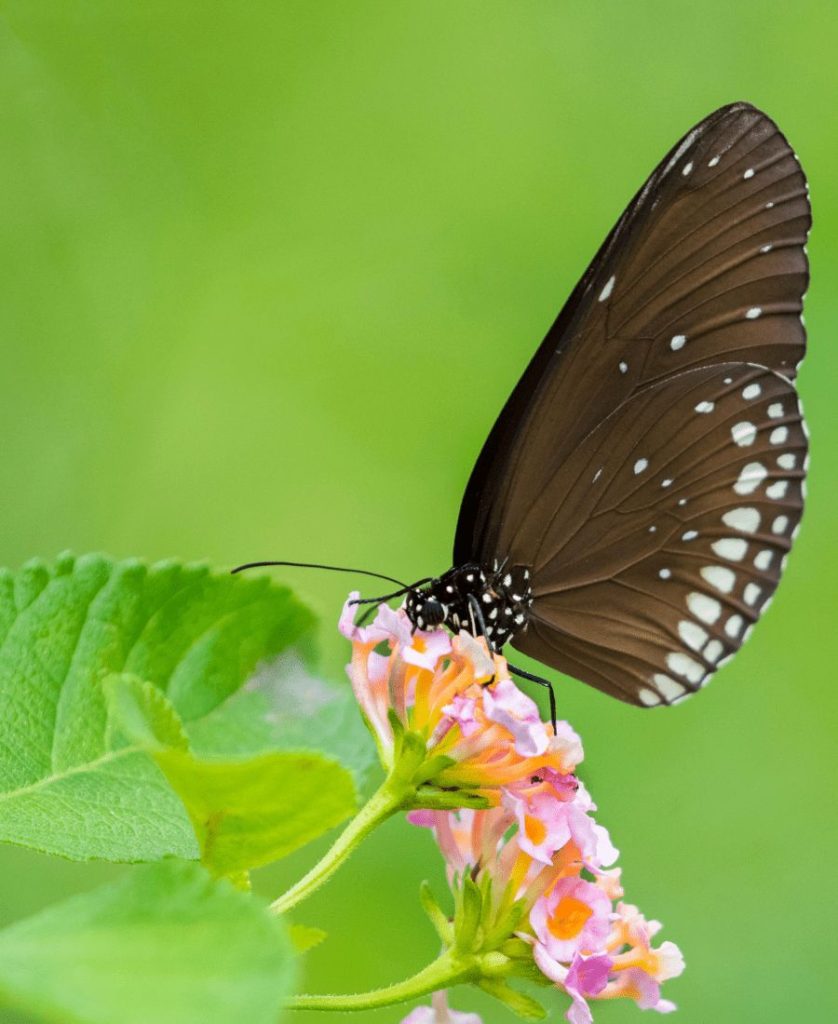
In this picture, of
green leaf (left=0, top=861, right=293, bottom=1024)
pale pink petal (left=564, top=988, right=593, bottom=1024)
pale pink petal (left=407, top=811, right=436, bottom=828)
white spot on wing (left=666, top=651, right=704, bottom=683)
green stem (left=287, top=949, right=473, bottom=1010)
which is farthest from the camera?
white spot on wing (left=666, top=651, right=704, bottom=683)

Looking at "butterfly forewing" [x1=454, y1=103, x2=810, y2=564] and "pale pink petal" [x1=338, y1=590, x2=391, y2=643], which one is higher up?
"butterfly forewing" [x1=454, y1=103, x2=810, y2=564]

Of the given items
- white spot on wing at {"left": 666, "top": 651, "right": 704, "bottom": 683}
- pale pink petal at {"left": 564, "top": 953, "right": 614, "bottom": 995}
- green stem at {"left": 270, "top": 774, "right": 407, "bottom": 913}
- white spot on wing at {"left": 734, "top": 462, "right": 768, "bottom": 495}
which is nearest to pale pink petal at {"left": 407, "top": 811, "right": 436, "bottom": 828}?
green stem at {"left": 270, "top": 774, "right": 407, "bottom": 913}

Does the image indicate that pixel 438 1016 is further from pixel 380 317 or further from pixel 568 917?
pixel 380 317

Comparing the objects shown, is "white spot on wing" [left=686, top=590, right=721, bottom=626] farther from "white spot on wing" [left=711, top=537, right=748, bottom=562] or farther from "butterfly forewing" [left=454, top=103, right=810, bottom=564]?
"butterfly forewing" [left=454, top=103, right=810, bottom=564]

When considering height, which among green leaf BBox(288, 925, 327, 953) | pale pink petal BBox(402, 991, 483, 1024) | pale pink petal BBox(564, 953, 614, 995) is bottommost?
pale pink petal BBox(402, 991, 483, 1024)

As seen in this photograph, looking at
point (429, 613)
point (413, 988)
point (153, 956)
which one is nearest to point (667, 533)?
point (429, 613)

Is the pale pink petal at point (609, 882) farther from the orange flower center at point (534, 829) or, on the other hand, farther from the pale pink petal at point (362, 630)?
the pale pink petal at point (362, 630)

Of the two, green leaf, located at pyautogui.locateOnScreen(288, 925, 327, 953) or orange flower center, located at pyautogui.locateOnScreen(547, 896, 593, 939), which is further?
orange flower center, located at pyautogui.locateOnScreen(547, 896, 593, 939)

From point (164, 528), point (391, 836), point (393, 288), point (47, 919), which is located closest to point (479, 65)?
point (393, 288)
